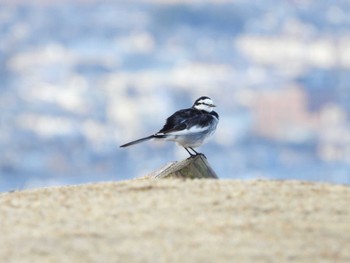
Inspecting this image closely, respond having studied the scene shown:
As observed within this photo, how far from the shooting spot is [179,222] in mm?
10430

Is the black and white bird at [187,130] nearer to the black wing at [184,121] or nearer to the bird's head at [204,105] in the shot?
the black wing at [184,121]

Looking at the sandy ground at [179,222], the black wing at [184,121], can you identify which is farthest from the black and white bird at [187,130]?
the sandy ground at [179,222]

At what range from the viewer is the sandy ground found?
9648 mm

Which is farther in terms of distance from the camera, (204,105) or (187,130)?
(204,105)

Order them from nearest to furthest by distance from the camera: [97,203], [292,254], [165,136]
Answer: [292,254], [97,203], [165,136]

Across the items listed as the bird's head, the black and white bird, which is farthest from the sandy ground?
the bird's head

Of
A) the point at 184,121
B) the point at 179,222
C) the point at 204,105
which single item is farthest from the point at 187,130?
the point at 179,222

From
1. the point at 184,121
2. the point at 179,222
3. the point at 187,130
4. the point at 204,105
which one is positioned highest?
the point at 204,105

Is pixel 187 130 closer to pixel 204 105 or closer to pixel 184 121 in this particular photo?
pixel 184 121

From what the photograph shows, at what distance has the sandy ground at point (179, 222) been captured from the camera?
9648 millimetres

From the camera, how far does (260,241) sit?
32.5ft

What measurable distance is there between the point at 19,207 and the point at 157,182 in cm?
141

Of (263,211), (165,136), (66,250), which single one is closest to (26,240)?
(66,250)

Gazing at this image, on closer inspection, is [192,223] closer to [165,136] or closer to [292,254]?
[292,254]
